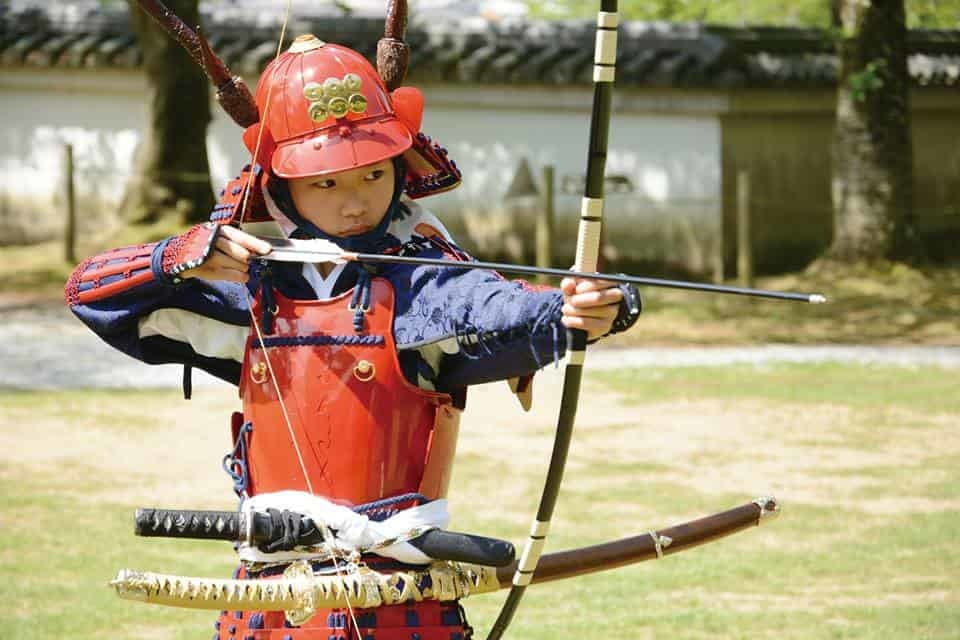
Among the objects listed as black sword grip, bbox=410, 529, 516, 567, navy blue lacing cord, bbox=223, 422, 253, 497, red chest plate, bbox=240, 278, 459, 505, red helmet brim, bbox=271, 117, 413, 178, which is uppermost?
red helmet brim, bbox=271, 117, 413, 178

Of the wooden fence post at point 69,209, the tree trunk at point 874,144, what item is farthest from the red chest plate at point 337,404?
Answer: the wooden fence post at point 69,209

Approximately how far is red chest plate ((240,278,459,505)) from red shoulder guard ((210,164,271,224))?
0.21 m

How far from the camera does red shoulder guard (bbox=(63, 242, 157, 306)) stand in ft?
11.6

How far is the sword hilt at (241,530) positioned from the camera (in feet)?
11.4

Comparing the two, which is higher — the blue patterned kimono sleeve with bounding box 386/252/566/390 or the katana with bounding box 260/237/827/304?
the katana with bounding box 260/237/827/304

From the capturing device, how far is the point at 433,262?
329cm

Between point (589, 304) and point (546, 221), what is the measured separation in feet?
39.0

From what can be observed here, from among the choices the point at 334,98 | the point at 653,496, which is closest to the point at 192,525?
the point at 334,98

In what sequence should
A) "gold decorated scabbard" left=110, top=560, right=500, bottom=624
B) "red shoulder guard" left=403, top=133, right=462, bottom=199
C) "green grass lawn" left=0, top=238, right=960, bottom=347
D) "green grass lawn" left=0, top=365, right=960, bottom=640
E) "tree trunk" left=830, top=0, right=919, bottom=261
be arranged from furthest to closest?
1. "tree trunk" left=830, top=0, right=919, bottom=261
2. "green grass lawn" left=0, top=238, right=960, bottom=347
3. "green grass lawn" left=0, top=365, right=960, bottom=640
4. "red shoulder guard" left=403, top=133, right=462, bottom=199
5. "gold decorated scabbard" left=110, top=560, right=500, bottom=624

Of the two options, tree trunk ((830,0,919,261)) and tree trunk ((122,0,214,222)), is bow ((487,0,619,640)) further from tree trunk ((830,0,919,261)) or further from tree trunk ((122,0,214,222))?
tree trunk ((122,0,214,222))

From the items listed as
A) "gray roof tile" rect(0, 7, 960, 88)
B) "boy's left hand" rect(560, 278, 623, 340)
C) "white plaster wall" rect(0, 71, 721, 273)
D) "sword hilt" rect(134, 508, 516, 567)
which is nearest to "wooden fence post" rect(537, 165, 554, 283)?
"white plaster wall" rect(0, 71, 721, 273)

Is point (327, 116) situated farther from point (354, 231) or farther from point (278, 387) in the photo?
point (278, 387)

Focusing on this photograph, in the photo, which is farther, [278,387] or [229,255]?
[278,387]

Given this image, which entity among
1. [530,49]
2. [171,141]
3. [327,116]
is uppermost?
[327,116]
